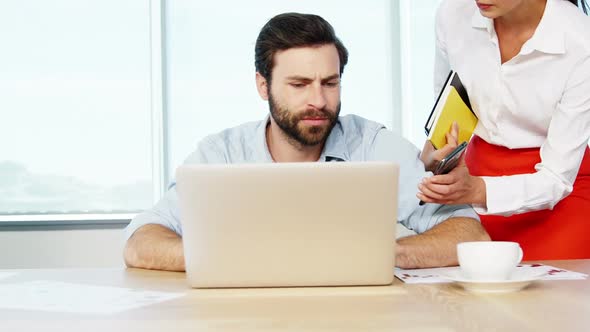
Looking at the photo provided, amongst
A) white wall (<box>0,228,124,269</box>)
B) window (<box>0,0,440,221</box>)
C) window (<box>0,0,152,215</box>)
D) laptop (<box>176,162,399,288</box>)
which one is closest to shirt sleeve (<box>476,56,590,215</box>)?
laptop (<box>176,162,399,288</box>)

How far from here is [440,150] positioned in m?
1.94

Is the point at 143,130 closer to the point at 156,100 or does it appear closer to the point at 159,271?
the point at 156,100

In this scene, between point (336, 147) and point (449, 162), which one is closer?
point (449, 162)

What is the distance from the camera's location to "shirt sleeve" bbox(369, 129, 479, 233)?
1.87 meters

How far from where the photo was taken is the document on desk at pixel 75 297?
1.18 metres

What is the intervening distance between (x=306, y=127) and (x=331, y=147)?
0.38ft

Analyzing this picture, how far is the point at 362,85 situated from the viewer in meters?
4.36

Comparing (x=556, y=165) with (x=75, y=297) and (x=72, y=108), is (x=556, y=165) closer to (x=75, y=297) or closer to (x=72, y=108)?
(x=75, y=297)

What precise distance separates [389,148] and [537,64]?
1.58 feet

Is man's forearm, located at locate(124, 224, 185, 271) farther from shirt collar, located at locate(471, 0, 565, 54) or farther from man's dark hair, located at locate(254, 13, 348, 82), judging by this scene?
shirt collar, located at locate(471, 0, 565, 54)

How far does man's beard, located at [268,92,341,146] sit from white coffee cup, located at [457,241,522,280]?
0.84 metres

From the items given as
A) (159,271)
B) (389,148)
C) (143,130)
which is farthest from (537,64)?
(143,130)

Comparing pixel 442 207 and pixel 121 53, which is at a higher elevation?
pixel 121 53

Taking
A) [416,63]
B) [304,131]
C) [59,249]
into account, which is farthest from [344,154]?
[416,63]
